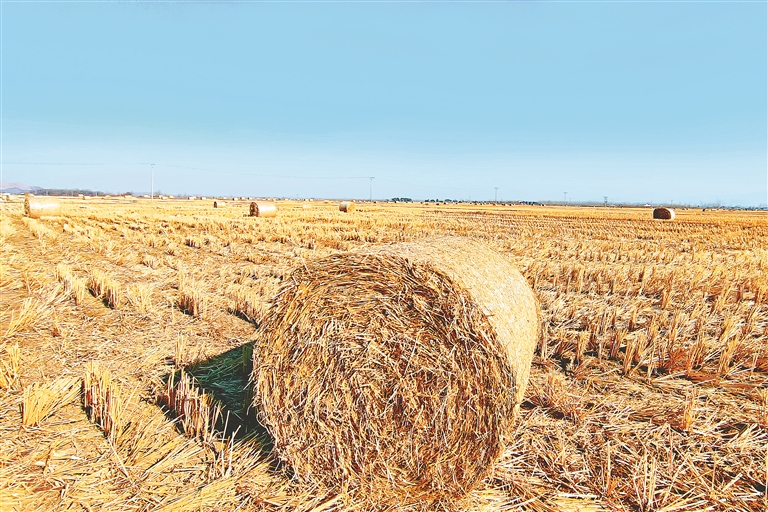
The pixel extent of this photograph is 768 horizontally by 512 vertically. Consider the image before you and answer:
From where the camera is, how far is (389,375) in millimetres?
3279

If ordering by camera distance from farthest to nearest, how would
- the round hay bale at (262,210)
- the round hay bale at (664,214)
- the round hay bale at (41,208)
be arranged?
1. the round hay bale at (664,214)
2. the round hay bale at (262,210)
3. the round hay bale at (41,208)

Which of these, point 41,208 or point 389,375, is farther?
point 41,208

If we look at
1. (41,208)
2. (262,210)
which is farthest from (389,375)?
(262,210)

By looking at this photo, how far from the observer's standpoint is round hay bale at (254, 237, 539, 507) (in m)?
3.12

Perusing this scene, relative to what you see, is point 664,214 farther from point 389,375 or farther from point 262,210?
point 389,375

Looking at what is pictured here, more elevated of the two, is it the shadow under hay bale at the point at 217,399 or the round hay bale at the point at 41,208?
the round hay bale at the point at 41,208

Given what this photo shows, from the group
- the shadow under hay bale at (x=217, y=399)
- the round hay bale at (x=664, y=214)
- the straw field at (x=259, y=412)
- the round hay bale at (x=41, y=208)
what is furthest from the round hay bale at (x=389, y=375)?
the round hay bale at (x=664, y=214)

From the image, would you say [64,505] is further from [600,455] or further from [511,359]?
[600,455]

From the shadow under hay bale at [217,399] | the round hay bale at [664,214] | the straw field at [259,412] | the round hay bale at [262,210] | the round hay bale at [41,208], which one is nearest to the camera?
the straw field at [259,412]

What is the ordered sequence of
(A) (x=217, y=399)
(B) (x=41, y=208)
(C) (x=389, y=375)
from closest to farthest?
(C) (x=389, y=375)
(A) (x=217, y=399)
(B) (x=41, y=208)

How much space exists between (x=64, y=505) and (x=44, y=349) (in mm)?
2830

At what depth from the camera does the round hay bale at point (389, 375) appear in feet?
10.2

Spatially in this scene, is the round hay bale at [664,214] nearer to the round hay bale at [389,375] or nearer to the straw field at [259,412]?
the straw field at [259,412]

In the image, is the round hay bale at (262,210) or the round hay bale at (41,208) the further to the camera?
the round hay bale at (262,210)
